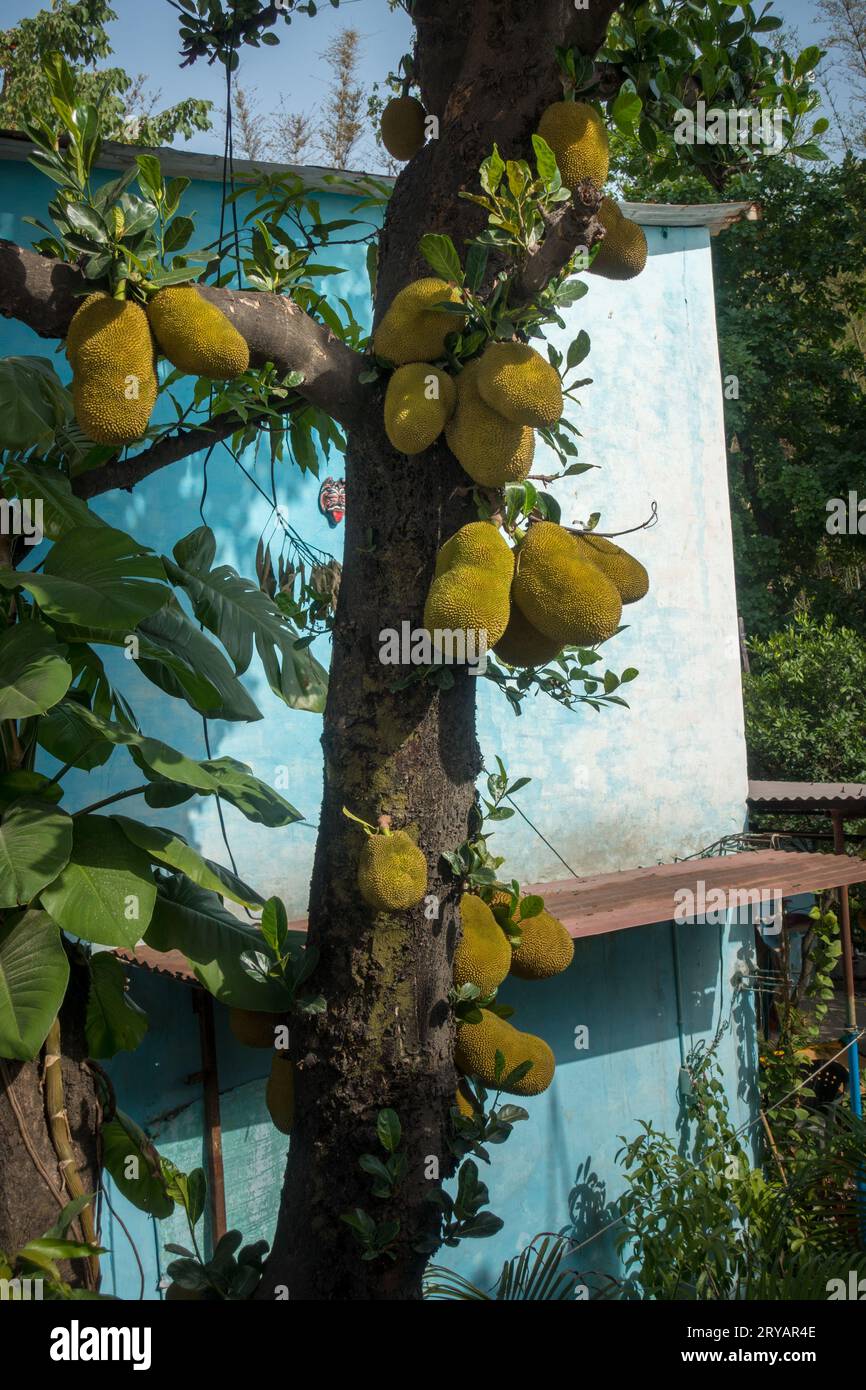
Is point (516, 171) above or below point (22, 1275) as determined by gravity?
above

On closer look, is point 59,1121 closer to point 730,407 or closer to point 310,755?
point 310,755

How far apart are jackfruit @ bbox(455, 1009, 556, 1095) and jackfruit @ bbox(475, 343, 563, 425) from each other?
103cm

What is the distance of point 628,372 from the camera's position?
19.2 feet

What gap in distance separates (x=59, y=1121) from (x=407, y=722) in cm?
103

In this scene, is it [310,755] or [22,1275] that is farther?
[310,755]

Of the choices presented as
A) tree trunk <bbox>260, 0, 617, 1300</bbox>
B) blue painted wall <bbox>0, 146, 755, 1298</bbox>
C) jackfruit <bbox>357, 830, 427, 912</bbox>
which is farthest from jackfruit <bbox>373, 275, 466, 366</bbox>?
blue painted wall <bbox>0, 146, 755, 1298</bbox>

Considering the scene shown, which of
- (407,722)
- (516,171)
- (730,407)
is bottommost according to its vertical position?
(407,722)

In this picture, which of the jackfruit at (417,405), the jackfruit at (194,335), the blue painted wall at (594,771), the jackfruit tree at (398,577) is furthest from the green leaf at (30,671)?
the blue painted wall at (594,771)

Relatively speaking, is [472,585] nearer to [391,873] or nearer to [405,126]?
[391,873]

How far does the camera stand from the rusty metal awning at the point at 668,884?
4.41 metres

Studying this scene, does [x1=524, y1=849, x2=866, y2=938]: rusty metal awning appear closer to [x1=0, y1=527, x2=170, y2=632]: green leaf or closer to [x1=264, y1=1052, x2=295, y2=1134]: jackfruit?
[x1=264, y1=1052, x2=295, y2=1134]: jackfruit

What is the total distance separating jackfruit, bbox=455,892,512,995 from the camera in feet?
6.55

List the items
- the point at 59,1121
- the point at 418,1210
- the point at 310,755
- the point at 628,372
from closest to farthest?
the point at 418,1210 → the point at 59,1121 → the point at 310,755 → the point at 628,372
